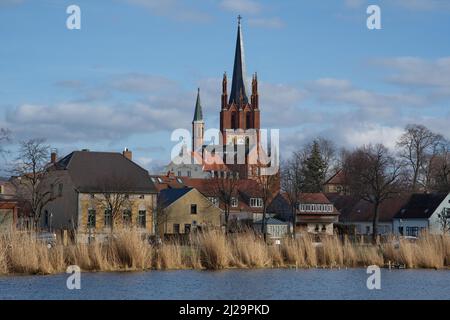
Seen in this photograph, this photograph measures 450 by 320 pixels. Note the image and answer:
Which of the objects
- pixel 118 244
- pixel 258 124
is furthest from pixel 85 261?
pixel 258 124

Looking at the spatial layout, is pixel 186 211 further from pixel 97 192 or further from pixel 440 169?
pixel 440 169

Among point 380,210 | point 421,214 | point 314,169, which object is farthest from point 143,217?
point 314,169

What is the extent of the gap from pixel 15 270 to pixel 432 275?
56.3 feet

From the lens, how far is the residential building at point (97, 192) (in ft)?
236

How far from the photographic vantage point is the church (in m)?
149

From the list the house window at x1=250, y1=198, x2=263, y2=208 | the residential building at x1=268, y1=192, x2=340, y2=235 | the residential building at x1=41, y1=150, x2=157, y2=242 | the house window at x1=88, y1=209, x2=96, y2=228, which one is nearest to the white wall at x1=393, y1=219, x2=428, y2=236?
the residential building at x1=268, y1=192, x2=340, y2=235

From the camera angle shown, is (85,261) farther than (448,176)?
No

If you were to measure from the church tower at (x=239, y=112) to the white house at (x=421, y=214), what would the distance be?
85790 millimetres

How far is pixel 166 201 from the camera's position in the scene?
82625 millimetres

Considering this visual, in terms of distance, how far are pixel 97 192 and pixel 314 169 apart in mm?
49572

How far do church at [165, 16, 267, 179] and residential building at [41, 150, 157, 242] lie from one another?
63.5 m

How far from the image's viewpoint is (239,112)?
178 meters
